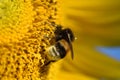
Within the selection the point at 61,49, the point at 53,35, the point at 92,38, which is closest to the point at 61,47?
the point at 61,49

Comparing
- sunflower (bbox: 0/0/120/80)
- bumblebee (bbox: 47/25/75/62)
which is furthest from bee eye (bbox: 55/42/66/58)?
sunflower (bbox: 0/0/120/80)

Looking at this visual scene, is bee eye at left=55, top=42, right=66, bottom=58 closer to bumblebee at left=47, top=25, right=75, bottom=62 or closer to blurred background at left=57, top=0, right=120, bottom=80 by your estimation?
bumblebee at left=47, top=25, right=75, bottom=62

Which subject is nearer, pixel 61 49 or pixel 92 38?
pixel 61 49

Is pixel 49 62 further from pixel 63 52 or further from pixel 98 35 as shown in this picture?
pixel 98 35

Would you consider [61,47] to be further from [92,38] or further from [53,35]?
[92,38]

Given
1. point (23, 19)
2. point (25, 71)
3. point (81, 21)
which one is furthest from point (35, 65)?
point (81, 21)

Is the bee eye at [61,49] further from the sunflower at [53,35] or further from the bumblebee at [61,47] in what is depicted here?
the sunflower at [53,35]
